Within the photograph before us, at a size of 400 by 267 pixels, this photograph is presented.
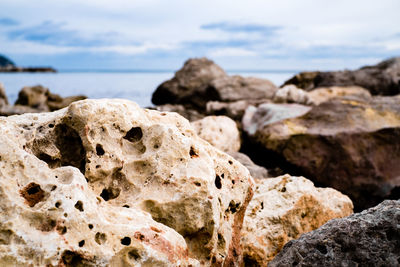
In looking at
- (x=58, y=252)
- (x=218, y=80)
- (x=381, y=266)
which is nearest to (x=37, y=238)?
(x=58, y=252)

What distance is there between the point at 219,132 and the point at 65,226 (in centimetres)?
571

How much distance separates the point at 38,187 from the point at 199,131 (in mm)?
5138

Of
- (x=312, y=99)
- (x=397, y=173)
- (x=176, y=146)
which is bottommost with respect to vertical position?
(x=397, y=173)

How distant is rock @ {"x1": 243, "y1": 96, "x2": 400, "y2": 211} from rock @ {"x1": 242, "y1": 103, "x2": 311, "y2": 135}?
368 millimetres

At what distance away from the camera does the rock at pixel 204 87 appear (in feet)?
50.9

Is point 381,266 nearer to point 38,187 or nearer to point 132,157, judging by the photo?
point 132,157

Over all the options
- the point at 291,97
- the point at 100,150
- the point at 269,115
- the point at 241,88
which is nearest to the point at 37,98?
the point at 241,88

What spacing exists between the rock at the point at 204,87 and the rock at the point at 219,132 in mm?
6310

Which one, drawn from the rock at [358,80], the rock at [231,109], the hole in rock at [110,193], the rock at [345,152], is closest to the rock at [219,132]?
the rock at [345,152]

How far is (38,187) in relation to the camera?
309 centimetres

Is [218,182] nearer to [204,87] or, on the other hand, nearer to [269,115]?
[269,115]

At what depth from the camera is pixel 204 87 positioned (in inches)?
631

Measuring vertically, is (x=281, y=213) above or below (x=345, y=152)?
above

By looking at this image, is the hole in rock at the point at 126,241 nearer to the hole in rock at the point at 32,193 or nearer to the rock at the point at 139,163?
the rock at the point at 139,163
